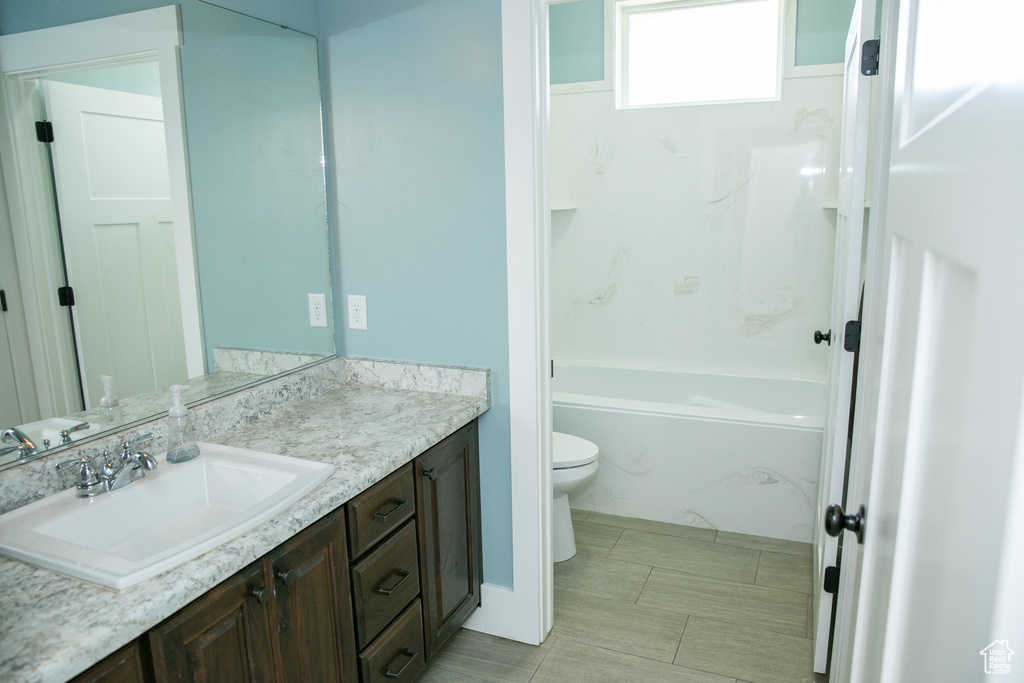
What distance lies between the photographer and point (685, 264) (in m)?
3.90

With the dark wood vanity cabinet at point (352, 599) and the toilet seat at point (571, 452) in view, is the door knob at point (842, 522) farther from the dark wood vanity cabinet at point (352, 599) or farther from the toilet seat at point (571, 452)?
the toilet seat at point (571, 452)

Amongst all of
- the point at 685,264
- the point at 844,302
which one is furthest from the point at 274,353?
the point at 685,264

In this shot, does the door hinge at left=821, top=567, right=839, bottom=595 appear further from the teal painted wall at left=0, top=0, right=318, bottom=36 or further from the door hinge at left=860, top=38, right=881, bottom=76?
the teal painted wall at left=0, top=0, right=318, bottom=36

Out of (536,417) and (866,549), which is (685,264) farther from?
(866,549)

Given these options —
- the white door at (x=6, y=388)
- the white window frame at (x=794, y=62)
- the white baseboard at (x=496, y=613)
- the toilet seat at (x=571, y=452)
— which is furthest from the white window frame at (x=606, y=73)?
the white door at (x=6, y=388)

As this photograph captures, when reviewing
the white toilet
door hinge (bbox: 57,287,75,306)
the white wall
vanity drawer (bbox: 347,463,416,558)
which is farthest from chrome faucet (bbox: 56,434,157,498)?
the white wall

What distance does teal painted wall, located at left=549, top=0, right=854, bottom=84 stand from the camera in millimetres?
3402

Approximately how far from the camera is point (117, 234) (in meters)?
1.66

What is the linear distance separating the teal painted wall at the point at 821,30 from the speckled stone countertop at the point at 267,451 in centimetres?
255

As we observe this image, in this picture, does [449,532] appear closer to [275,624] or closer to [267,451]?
[267,451]

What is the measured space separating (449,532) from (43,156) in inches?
56.4

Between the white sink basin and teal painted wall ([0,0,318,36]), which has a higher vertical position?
teal painted wall ([0,0,318,36])

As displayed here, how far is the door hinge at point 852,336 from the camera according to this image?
6.04 ft

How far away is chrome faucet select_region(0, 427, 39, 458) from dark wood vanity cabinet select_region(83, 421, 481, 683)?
0.58 m
